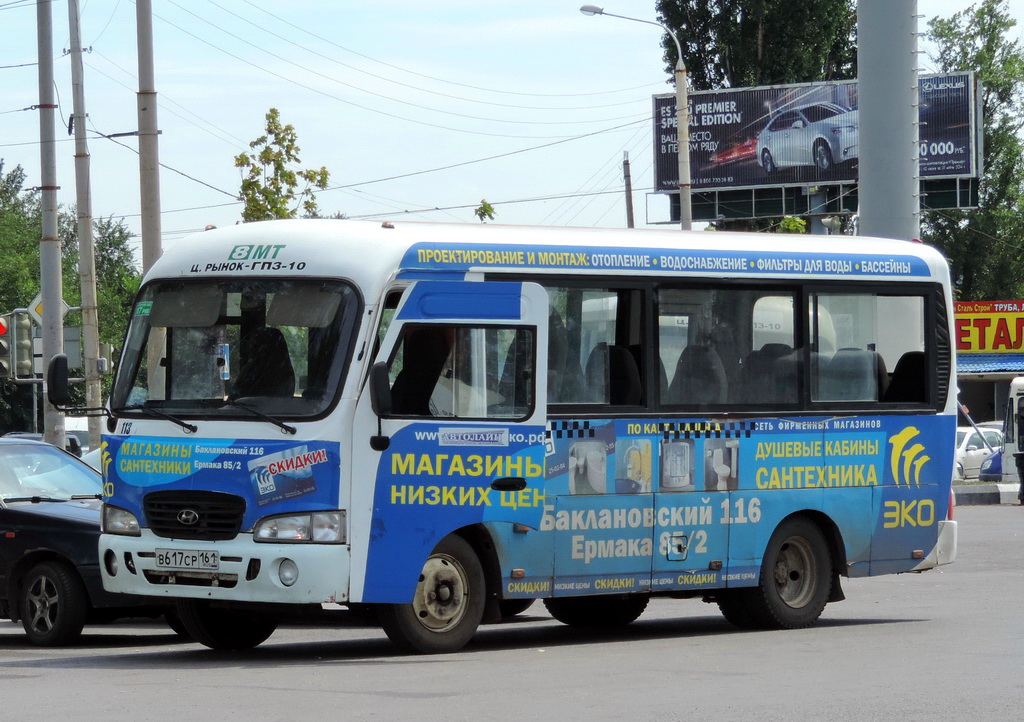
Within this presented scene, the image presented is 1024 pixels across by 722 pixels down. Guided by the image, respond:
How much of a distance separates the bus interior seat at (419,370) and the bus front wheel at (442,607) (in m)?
0.86

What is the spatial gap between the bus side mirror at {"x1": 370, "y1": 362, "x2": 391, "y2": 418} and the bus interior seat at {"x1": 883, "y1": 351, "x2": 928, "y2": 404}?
454cm

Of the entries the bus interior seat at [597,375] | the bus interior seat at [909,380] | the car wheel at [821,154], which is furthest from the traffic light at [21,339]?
the car wheel at [821,154]

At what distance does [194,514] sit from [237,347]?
3.55 ft

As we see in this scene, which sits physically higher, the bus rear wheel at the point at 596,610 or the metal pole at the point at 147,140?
the metal pole at the point at 147,140

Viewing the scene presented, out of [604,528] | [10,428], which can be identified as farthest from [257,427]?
[10,428]

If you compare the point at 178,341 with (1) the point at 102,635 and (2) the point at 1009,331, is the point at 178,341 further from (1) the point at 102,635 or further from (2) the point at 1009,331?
(2) the point at 1009,331

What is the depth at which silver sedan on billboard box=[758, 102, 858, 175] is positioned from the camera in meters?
55.0

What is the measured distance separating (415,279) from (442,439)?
100 cm

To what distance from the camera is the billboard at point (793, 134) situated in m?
53.8

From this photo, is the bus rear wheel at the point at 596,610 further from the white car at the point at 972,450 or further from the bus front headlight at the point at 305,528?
the white car at the point at 972,450

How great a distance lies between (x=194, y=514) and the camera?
1055cm

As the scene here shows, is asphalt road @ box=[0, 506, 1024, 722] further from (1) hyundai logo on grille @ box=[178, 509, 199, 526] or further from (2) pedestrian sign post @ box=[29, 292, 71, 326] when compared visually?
(2) pedestrian sign post @ box=[29, 292, 71, 326]

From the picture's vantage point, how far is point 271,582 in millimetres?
10211

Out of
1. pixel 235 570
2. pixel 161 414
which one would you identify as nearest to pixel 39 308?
pixel 161 414
